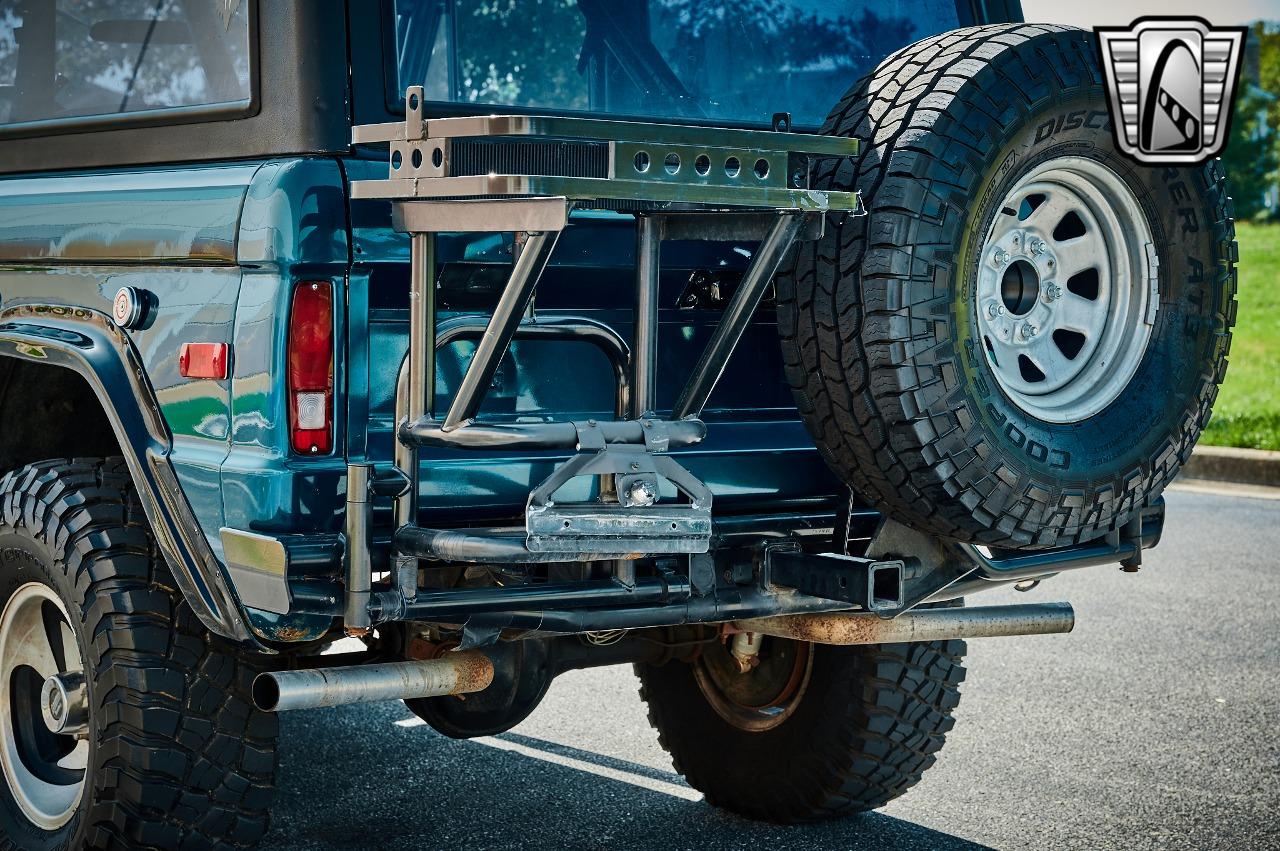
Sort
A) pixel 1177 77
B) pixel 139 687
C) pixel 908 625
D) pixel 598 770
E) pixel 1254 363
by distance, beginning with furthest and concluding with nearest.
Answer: pixel 1254 363, pixel 1177 77, pixel 598 770, pixel 908 625, pixel 139 687

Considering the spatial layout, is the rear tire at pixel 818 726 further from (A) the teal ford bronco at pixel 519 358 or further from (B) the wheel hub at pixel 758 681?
(A) the teal ford bronco at pixel 519 358

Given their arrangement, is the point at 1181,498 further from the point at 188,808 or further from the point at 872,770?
the point at 188,808

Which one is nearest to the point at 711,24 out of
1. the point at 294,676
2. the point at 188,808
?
the point at 294,676

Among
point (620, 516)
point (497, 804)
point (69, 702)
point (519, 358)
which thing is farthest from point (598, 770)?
point (620, 516)

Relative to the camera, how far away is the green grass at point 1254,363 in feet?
36.0

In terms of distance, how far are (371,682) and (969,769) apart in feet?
7.77

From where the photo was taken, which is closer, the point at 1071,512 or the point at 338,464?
the point at 338,464

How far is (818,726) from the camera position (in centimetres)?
429

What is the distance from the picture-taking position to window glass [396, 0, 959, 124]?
3395 millimetres

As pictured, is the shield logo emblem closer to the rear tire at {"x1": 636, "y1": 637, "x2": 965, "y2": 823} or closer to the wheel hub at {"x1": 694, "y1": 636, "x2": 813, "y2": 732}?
the rear tire at {"x1": 636, "y1": 637, "x2": 965, "y2": 823}

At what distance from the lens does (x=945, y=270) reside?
3082 mm

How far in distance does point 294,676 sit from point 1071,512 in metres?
1.54

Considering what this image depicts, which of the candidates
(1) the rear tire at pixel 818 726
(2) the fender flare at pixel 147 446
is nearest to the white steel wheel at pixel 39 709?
(2) the fender flare at pixel 147 446

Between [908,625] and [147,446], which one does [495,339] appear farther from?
[908,625]
